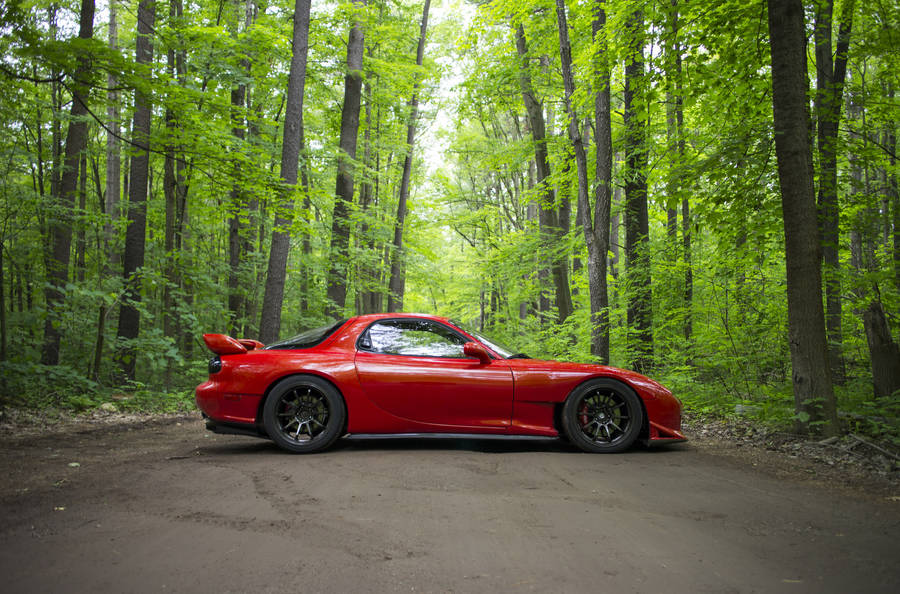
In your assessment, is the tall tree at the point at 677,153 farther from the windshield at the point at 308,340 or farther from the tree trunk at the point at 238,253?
the tree trunk at the point at 238,253

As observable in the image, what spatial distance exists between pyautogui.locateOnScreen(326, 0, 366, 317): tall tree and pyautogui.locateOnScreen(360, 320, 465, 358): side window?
9023 millimetres

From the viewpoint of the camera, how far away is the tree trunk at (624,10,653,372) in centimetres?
1013

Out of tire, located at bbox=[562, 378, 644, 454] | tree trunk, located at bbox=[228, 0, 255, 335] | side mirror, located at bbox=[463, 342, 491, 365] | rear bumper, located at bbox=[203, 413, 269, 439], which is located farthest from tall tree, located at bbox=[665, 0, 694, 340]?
tree trunk, located at bbox=[228, 0, 255, 335]

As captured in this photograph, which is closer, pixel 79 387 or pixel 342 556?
pixel 342 556

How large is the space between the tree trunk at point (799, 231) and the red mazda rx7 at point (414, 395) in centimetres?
142

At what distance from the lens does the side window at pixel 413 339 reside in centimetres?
552

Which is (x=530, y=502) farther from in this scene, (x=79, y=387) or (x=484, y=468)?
(x=79, y=387)

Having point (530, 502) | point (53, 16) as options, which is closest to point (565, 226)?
point (530, 502)

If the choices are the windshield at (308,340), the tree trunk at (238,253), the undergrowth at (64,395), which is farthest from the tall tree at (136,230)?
the windshield at (308,340)

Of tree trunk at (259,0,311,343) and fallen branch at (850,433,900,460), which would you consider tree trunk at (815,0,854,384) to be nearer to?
fallen branch at (850,433,900,460)

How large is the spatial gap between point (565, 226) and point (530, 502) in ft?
43.4

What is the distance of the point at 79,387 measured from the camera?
935 cm

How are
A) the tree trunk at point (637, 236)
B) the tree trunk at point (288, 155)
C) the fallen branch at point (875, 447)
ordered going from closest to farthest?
the fallen branch at point (875, 447)
the tree trunk at point (637, 236)
the tree trunk at point (288, 155)

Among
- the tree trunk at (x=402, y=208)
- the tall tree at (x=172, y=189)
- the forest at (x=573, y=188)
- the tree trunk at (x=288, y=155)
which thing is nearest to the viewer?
the forest at (x=573, y=188)
